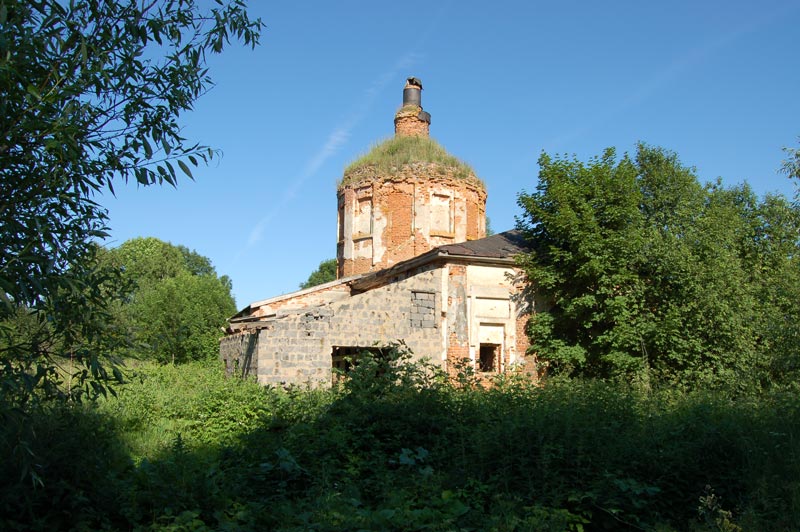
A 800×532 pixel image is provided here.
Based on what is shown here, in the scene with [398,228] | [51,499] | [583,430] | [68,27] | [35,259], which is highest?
[398,228]

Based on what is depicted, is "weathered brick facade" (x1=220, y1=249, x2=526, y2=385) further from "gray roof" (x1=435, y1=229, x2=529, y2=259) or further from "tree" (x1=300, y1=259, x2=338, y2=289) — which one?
"tree" (x1=300, y1=259, x2=338, y2=289)

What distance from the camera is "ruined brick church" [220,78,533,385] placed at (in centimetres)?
1622

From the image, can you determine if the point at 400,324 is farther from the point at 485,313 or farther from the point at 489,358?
the point at 489,358

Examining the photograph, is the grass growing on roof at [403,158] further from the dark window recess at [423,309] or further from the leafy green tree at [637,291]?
the dark window recess at [423,309]

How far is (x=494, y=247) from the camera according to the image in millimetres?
19438

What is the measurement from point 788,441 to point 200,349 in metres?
23.9

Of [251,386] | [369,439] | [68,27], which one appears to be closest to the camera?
[68,27]

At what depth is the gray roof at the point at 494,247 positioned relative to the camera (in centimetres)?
Result: 1806

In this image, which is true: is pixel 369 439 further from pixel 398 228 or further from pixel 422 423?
pixel 398 228

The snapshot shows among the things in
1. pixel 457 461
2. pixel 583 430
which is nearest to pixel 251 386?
pixel 457 461

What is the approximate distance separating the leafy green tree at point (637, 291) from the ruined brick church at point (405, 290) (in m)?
1.21

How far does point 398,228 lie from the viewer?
77.5ft

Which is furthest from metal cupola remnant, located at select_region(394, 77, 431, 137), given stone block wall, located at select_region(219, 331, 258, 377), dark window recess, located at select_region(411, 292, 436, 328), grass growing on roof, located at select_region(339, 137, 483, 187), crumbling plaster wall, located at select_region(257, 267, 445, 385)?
stone block wall, located at select_region(219, 331, 258, 377)

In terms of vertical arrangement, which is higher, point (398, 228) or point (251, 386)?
point (398, 228)
